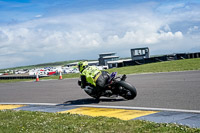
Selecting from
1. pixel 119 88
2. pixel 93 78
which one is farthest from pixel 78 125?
pixel 93 78

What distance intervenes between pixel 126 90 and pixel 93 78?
1.14 meters

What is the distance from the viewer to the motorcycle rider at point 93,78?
1010cm

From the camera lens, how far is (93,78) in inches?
400

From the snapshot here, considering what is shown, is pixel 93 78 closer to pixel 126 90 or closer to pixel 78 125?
pixel 126 90

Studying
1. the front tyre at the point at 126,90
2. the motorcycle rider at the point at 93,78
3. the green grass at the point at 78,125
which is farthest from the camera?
the motorcycle rider at the point at 93,78

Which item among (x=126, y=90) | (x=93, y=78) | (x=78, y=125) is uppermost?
(x=93, y=78)

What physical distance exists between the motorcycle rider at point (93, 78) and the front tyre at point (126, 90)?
0.51 metres

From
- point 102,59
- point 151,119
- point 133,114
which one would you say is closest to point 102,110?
point 133,114

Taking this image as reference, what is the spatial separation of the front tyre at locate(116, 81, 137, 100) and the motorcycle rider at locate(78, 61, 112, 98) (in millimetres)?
507

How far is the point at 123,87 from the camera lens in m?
9.80

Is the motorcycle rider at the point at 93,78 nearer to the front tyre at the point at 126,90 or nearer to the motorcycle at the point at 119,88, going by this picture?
the motorcycle at the point at 119,88

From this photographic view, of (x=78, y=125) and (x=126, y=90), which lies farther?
(x=126, y=90)

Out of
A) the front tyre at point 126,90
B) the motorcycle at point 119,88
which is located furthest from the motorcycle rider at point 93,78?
the front tyre at point 126,90

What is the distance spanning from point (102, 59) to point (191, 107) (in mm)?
83666
